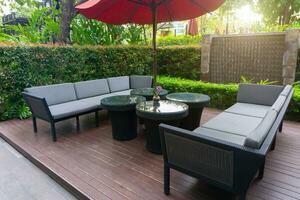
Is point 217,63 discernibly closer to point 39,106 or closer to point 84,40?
point 84,40

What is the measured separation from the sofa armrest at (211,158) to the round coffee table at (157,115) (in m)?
0.70

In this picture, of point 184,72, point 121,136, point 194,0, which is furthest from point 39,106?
point 184,72

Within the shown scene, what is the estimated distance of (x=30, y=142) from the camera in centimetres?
359

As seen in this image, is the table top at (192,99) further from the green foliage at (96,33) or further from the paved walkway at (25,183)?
the green foliage at (96,33)

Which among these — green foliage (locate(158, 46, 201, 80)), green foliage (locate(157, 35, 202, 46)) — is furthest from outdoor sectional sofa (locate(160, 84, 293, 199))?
green foliage (locate(157, 35, 202, 46))

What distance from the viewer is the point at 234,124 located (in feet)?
9.61

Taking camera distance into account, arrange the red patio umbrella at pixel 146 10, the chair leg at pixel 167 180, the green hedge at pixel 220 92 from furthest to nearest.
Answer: the green hedge at pixel 220 92, the red patio umbrella at pixel 146 10, the chair leg at pixel 167 180

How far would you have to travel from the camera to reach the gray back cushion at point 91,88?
469 cm

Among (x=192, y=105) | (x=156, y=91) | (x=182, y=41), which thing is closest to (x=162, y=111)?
(x=156, y=91)

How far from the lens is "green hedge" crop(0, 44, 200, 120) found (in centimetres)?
459

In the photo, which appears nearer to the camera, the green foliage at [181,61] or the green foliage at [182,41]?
the green foliage at [181,61]

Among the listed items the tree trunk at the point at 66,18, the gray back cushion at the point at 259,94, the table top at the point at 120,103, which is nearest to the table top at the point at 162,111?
the table top at the point at 120,103

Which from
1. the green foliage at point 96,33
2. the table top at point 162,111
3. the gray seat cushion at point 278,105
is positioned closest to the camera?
the gray seat cushion at point 278,105

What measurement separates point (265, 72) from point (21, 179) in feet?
20.7
